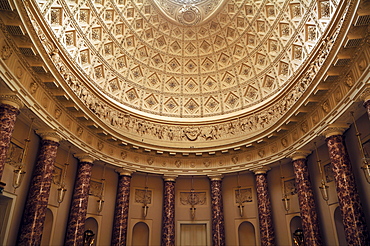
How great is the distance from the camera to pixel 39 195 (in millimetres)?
11648

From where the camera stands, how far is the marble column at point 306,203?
42.9ft

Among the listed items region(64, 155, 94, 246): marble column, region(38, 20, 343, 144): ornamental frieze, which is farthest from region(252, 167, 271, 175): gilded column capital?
region(64, 155, 94, 246): marble column

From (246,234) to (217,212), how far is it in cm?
250

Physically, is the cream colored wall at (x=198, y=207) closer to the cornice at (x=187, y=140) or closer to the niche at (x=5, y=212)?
the niche at (x=5, y=212)

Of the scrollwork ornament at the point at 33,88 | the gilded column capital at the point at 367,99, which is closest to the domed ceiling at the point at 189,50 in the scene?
the scrollwork ornament at the point at 33,88

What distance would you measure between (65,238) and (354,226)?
13.5 metres

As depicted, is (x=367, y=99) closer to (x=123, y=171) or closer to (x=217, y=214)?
(x=217, y=214)

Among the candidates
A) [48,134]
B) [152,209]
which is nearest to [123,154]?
[152,209]

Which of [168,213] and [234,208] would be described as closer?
[168,213]

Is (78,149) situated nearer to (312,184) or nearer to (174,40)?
(174,40)

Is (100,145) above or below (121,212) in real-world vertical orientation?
above

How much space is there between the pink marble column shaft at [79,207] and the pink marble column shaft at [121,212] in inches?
107

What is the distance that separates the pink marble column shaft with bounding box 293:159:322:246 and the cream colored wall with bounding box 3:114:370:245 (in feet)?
2.15

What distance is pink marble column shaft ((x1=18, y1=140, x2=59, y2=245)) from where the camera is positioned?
10.9 metres
